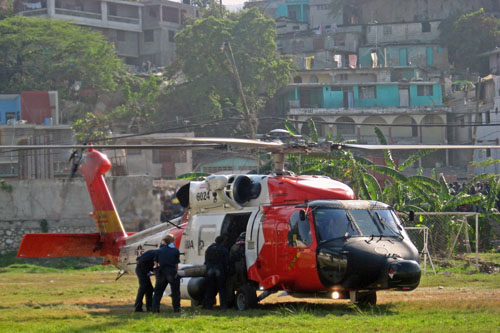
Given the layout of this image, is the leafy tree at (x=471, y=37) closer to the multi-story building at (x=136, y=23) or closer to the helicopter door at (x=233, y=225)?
the multi-story building at (x=136, y=23)

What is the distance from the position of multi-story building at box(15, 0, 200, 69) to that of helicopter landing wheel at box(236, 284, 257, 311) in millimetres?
64223

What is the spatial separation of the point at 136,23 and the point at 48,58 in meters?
19.3

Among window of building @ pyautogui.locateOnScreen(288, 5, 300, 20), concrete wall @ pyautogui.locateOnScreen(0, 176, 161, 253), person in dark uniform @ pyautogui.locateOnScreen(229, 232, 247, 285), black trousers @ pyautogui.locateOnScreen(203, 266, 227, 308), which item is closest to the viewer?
black trousers @ pyautogui.locateOnScreen(203, 266, 227, 308)

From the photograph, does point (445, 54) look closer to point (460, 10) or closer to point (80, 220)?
point (460, 10)

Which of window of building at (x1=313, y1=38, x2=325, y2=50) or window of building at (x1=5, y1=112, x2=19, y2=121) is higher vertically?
window of building at (x1=313, y1=38, x2=325, y2=50)

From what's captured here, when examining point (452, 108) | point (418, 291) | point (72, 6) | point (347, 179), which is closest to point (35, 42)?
point (72, 6)

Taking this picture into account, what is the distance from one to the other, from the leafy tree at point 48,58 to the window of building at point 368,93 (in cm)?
2005

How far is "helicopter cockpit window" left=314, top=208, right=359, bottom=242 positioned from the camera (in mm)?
14560

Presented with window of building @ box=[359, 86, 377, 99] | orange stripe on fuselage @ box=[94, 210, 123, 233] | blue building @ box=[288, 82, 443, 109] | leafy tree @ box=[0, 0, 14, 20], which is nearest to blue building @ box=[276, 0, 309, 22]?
blue building @ box=[288, 82, 443, 109]

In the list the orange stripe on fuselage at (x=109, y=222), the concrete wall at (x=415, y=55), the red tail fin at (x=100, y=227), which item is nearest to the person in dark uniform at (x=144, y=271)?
the red tail fin at (x=100, y=227)

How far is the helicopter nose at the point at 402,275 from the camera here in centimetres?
1391

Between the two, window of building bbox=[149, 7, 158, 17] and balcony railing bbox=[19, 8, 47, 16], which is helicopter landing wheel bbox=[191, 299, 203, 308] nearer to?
balcony railing bbox=[19, 8, 47, 16]

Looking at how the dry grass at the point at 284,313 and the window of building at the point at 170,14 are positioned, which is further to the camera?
the window of building at the point at 170,14

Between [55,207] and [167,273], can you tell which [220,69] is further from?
[167,273]
